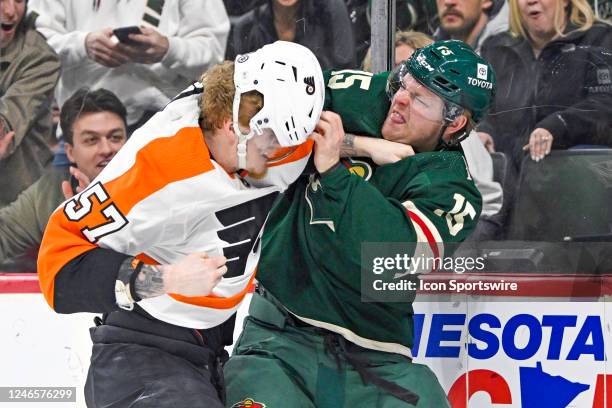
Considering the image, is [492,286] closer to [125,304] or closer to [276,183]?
[276,183]

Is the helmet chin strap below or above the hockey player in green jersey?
above

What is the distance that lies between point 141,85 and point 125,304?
1.26 m

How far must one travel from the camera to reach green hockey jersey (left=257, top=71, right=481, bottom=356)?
2244 millimetres

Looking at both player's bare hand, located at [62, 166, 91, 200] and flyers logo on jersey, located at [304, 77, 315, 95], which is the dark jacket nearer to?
flyers logo on jersey, located at [304, 77, 315, 95]

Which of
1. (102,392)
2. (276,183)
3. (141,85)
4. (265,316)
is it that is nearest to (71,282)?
(102,392)

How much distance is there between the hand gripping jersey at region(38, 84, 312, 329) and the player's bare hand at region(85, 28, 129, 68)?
105cm

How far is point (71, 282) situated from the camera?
1892 mm

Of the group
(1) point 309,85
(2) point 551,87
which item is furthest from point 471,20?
(1) point 309,85

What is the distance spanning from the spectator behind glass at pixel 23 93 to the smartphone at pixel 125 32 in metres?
0.22

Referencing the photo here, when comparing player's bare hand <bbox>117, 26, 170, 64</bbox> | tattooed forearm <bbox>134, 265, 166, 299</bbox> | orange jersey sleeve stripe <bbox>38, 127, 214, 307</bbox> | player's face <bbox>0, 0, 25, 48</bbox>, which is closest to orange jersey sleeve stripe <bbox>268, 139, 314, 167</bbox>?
orange jersey sleeve stripe <bbox>38, 127, 214, 307</bbox>

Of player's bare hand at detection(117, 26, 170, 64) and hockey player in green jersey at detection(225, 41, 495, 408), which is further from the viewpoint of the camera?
player's bare hand at detection(117, 26, 170, 64)

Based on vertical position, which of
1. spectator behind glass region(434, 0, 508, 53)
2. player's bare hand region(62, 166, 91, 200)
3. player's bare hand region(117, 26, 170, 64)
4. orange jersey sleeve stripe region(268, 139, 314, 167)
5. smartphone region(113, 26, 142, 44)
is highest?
spectator behind glass region(434, 0, 508, 53)

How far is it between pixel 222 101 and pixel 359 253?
0.58 meters

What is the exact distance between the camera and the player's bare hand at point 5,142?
304 cm
